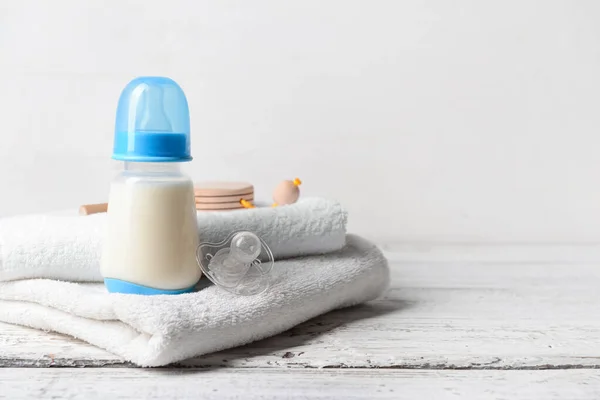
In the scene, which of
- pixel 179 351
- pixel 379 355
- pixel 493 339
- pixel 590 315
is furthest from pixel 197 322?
pixel 590 315

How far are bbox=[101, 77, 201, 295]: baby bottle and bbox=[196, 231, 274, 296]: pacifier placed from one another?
2 cm

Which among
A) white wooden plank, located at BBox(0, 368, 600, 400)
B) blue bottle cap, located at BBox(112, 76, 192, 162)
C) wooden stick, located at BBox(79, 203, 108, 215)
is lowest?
white wooden plank, located at BBox(0, 368, 600, 400)

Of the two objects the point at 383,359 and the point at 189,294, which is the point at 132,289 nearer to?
the point at 189,294

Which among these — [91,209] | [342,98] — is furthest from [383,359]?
[342,98]

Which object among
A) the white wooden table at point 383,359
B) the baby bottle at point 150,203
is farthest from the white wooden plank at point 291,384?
the baby bottle at point 150,203

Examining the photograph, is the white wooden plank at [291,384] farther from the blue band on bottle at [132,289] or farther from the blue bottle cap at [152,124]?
the blue bottle cap at [152,124]

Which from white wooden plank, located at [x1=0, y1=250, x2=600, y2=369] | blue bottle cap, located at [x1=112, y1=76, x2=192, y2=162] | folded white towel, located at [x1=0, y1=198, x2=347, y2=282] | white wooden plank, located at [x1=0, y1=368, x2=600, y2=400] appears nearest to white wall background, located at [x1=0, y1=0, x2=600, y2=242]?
white wooden plank, located at [x1=0, y1=250, x2=600, y2=369]

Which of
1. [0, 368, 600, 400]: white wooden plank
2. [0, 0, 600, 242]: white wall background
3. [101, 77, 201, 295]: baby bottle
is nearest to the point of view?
[0, 368, 600, 400]: white wooden plank

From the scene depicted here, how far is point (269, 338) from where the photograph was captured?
2.31 ft

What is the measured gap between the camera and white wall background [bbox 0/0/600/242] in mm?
1240

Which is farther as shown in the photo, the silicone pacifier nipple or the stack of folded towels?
the silicone pacifier nipple

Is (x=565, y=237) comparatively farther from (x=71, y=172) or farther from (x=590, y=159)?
(x=71, y=172)

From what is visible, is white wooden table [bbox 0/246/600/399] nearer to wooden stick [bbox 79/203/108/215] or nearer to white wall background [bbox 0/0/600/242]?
wooden stick [bbox 79/203/108/215]

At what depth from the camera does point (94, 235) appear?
72cm
